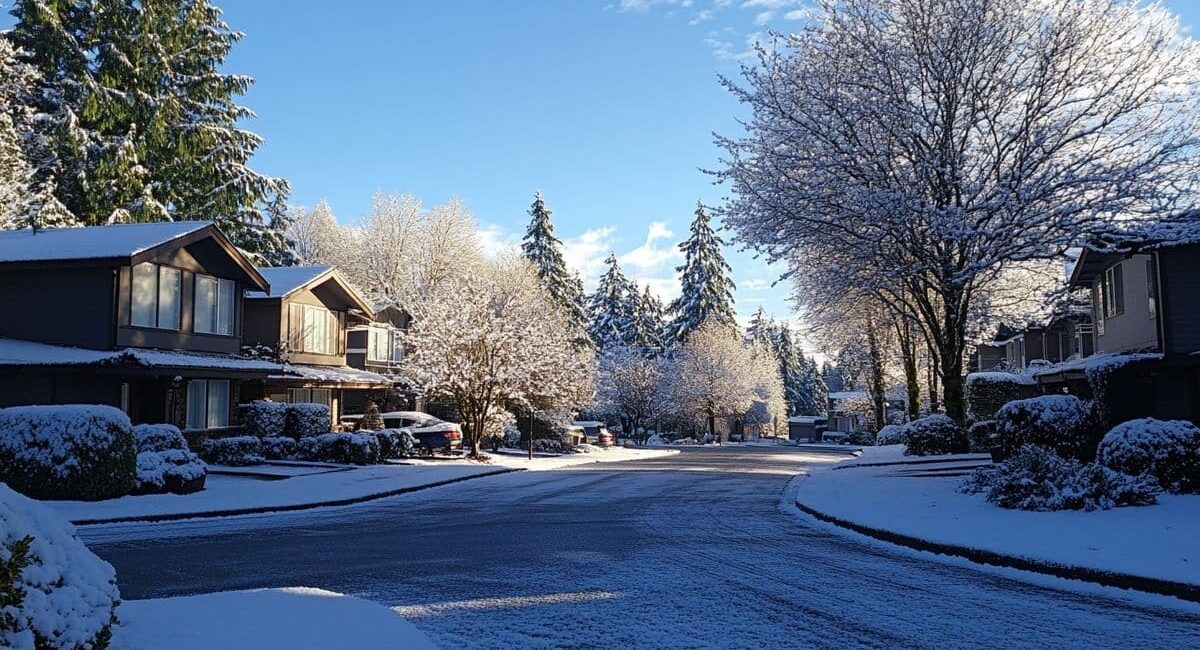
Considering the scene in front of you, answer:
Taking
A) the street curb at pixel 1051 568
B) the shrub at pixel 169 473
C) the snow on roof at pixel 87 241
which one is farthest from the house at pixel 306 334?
the street curb at pixel 1051 568

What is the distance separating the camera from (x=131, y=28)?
139 feet

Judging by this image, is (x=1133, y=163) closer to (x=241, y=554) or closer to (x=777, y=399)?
(x=241, y=554)

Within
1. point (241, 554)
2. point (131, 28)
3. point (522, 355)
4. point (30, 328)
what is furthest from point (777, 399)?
point (241, 554)

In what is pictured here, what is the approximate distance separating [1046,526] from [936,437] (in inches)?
689

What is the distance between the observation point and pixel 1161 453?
14.6 m

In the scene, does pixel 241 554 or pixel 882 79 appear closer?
pixel 241 554

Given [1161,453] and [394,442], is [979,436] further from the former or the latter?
[394,442]

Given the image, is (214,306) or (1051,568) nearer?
(1051,568)

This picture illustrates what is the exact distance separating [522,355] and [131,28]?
26046 millimetres

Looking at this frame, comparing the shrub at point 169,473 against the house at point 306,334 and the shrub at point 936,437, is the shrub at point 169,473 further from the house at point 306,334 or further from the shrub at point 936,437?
the shrub at point 936,437

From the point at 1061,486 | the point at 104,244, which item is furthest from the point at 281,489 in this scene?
A: the point at 1061,486

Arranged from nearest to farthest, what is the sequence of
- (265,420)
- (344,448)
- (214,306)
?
(344,448) < (214,306) < (265,420)

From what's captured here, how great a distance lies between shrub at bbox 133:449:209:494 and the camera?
58.9ft

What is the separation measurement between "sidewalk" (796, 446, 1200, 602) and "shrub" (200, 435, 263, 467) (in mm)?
16530
